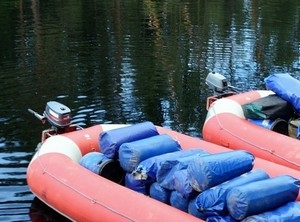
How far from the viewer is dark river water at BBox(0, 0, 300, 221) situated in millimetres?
9883

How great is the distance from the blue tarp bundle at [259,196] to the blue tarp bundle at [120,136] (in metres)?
1.92

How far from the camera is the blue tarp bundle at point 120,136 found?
6.67 metres

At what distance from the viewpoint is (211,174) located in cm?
537

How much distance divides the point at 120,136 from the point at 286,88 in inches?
117

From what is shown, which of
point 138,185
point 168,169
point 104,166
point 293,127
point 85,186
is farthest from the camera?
point 293,127

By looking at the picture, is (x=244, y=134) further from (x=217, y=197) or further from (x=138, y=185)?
(x=217, y=197)

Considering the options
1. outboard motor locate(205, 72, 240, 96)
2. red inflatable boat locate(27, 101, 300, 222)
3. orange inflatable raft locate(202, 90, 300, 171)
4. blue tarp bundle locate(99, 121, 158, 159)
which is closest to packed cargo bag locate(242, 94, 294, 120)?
orange inflatable raft locate(202, 90, 300, 171)

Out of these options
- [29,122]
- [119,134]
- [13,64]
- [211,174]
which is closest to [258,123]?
[119,134]

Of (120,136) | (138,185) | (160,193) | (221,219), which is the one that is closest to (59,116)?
(120,136)

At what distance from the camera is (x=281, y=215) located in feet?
16.3

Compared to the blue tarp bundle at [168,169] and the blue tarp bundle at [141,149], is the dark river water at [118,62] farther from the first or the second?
the blue tarp bundle at [168,169]

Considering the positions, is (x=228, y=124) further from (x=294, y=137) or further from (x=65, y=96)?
(x=65, y=96)

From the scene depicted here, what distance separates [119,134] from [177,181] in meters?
1.35

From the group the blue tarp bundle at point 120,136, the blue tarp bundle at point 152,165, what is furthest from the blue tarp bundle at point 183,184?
the blue tarp bundle at point 120,136
